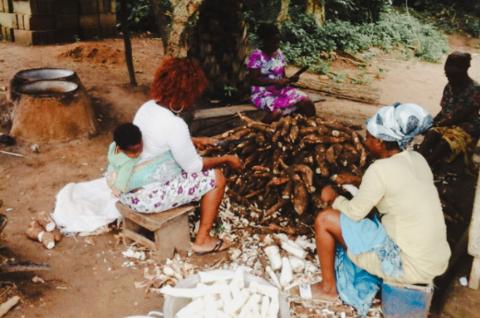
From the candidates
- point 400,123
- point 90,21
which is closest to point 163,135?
point 400,123

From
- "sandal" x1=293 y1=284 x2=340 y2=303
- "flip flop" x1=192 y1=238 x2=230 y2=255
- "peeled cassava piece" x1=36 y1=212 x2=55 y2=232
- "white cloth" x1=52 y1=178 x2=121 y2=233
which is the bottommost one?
"sandal" x1=293 y1=284 x2=340 y2=303

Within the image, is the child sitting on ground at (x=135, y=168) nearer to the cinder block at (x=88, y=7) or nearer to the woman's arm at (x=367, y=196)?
the woman's arm at (x=367, y=196)

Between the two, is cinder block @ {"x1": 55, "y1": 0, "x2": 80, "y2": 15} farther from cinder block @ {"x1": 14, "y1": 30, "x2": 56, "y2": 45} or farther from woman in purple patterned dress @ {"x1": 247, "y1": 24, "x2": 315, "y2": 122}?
woman in purple patterned dress @ {"x1": 247, "y1": 24, "x2": 315, "y2": 122}

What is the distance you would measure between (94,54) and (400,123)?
265 inches

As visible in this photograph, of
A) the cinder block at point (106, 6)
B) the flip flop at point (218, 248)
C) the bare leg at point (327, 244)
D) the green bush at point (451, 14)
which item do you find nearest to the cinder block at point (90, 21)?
the cinder block at point (106, 6)

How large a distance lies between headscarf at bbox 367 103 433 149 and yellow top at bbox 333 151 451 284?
0.42ft

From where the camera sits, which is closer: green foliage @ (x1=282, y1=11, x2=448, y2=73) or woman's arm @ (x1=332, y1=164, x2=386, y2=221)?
woman's arm @ (x1=332, y1=164, x2=386, y2=221)

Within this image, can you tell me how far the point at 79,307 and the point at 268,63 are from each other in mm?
3731

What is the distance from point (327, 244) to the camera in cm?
332

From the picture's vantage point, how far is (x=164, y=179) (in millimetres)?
3641

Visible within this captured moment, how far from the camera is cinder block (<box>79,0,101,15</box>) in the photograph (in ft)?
31.1

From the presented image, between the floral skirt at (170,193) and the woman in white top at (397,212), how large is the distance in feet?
3.56

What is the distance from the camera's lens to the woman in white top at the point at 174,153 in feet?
11.3

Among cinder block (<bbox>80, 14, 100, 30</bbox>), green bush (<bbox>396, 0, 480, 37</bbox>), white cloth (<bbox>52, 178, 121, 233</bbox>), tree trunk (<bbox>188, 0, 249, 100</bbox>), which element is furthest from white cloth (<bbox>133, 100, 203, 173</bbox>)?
green bush (<bbox>396, 0, 480, 37</bbox>)
